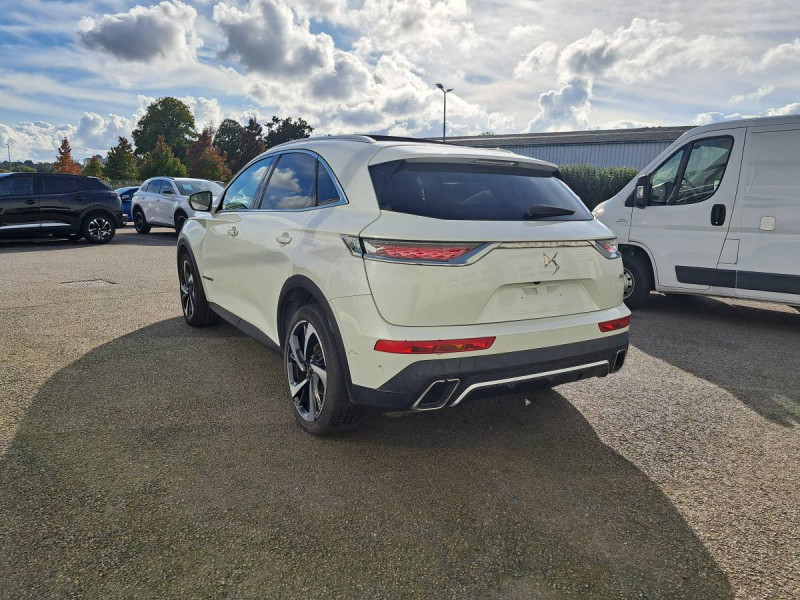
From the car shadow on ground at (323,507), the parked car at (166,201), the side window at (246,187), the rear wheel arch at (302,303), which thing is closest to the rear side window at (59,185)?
the parked car at (166,201)

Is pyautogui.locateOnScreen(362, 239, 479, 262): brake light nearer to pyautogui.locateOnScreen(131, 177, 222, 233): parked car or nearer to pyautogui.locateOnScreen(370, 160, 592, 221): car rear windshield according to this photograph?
pyautogui.locateOnScreen(370, 160, 592, 221): car rear windshield

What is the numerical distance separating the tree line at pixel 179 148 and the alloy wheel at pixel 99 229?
160 feet

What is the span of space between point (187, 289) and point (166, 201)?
38.1ft

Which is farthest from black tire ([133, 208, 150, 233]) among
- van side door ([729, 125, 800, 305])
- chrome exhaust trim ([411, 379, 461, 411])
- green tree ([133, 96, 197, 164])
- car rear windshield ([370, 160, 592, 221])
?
green tree ([133, 96, 197, 164])

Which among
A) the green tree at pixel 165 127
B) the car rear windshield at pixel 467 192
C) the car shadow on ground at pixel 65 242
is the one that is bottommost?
the car shadow on ground at pixel 65 242

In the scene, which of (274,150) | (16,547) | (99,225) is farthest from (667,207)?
(99,225)

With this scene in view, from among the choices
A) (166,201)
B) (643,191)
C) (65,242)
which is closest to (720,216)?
(643,191)

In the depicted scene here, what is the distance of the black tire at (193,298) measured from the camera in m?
5.58

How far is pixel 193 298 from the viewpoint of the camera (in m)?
5.73

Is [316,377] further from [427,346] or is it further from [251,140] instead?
[251,140]

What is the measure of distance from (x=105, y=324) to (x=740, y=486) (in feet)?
18.5

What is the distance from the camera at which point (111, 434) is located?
135 inches

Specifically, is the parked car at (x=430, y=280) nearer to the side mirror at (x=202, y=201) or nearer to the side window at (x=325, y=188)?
the side window at (x=325, y=188)

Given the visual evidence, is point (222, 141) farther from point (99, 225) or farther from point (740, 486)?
point (740, 486)
